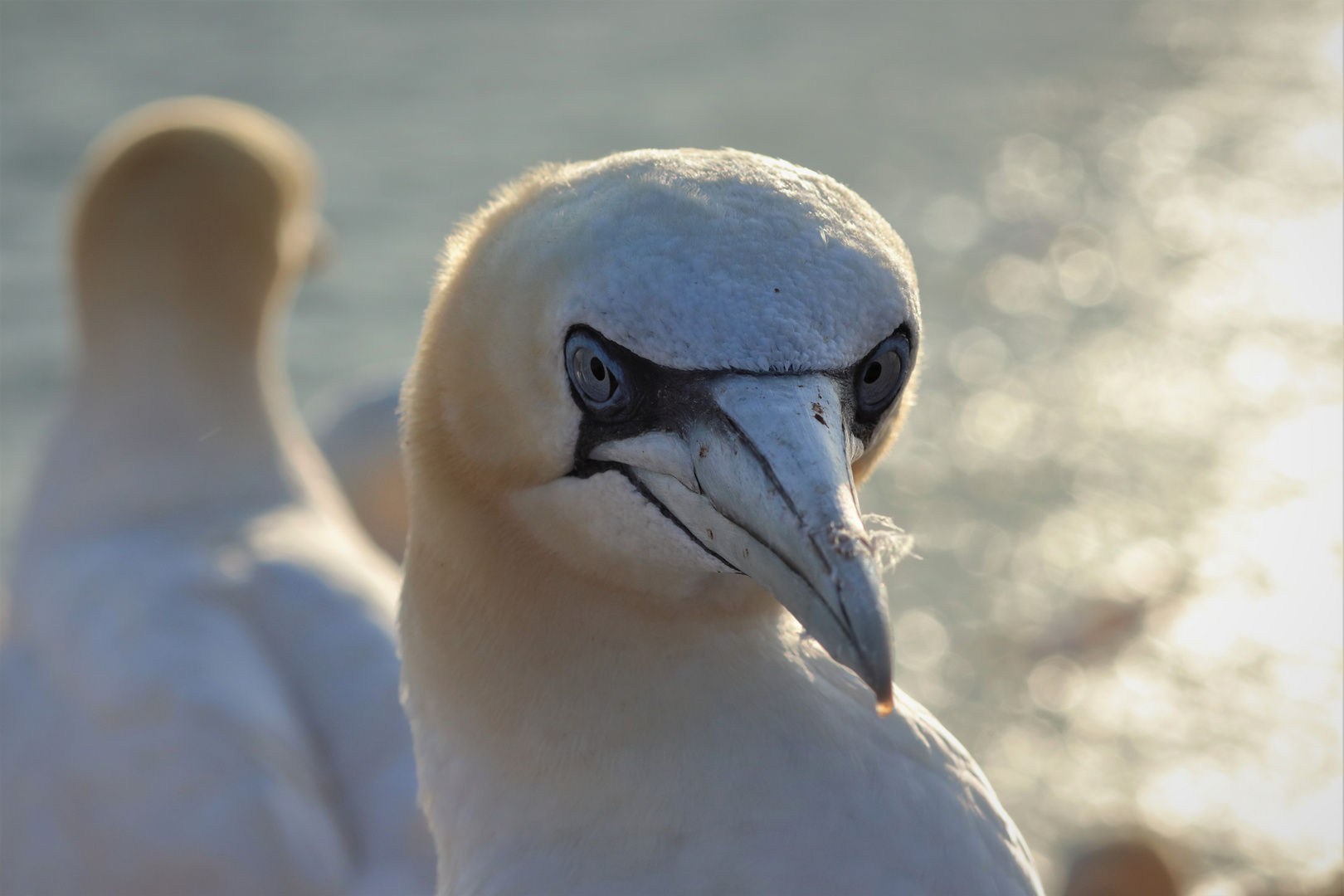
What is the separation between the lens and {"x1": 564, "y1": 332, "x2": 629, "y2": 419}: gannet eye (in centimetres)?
183

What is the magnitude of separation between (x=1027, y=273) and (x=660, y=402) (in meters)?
7.17

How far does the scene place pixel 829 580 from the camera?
163cm

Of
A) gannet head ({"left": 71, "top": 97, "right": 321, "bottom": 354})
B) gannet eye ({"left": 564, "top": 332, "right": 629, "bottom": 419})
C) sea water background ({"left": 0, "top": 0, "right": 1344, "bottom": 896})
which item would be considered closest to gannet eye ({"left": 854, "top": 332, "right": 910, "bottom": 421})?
gannet eye ({"left": 564, "top": 332, "right": 629, "bottom": 419})

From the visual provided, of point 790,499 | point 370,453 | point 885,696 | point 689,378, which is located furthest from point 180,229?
point 885,696

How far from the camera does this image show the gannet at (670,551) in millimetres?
1741

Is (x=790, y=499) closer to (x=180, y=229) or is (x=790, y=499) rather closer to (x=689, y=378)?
(x=689, y=378)

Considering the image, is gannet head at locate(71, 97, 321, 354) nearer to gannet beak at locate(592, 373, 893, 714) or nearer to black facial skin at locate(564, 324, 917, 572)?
black facial skin at locate(564, 324, 917, 572)

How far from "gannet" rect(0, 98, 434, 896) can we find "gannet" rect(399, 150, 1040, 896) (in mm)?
1421

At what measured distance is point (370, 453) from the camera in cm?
622

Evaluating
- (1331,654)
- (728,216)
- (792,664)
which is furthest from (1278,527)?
(728,216)

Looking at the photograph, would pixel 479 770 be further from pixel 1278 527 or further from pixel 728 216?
pixel 1278 527

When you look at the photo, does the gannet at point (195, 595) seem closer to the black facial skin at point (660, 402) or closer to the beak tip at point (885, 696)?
the black facial skin at point (660, 402)

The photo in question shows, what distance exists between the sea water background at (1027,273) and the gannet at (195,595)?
2516 millimetres

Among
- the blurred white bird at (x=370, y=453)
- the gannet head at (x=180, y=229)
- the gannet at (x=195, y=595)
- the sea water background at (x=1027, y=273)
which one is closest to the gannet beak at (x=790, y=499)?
the gannet at (x=195, y=595)
